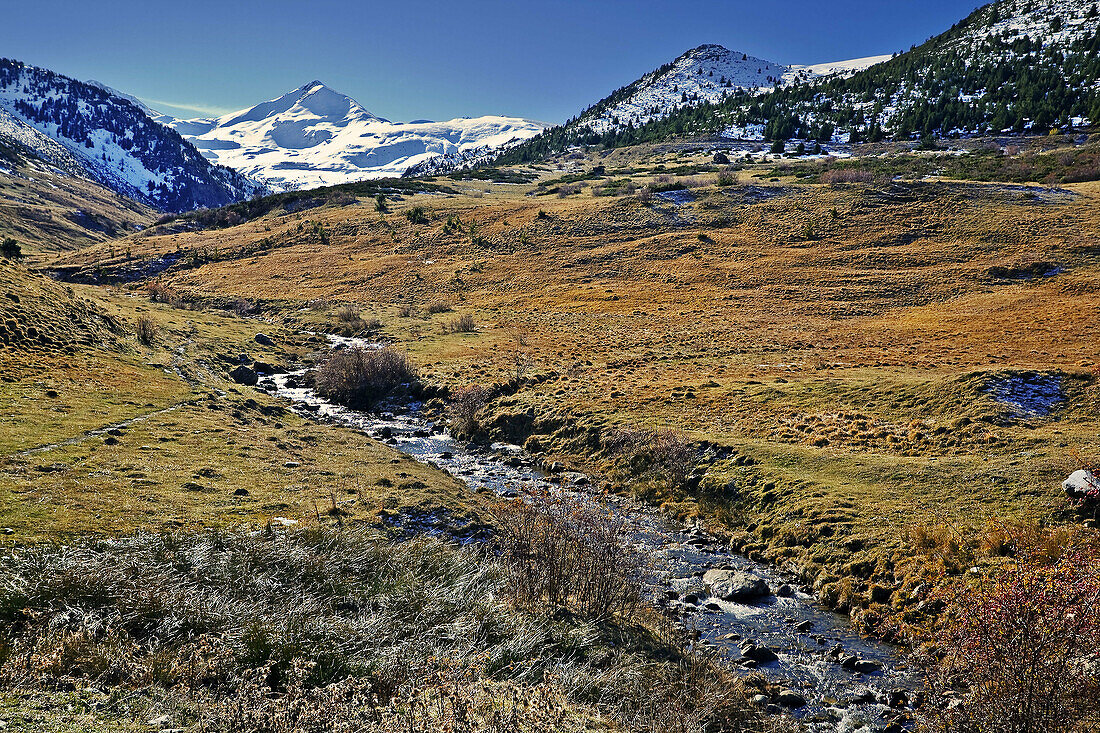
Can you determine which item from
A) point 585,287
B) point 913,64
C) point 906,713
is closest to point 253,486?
point 906,713

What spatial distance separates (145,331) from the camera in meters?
30.4

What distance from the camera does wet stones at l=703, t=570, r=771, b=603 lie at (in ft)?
45.4

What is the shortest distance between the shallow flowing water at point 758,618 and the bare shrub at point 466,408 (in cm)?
390

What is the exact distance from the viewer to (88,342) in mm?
25234

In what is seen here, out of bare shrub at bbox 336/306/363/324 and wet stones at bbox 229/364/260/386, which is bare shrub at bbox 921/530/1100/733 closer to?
Result: wet stones at bbox 229/364/260/386

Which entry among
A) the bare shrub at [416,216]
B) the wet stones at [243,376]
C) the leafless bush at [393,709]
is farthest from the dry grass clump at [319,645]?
the bare shrub at [416,216]

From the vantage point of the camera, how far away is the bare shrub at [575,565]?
11156 millimetres

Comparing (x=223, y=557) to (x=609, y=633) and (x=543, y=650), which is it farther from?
(x=609, y=633)

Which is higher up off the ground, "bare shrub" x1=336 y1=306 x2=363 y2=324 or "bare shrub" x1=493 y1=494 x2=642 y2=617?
"bare shrub" x1=336 y1=306 x2=363 y2=324

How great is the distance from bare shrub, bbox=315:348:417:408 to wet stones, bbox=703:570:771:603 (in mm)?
20701

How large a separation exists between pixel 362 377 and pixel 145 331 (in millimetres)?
11429

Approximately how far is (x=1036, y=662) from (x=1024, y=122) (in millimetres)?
152924

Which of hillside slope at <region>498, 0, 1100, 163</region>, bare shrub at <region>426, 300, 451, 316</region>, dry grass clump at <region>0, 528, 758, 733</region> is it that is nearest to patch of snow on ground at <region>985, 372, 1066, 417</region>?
dry grass clump at <region>0, 528, 758, 733</region>

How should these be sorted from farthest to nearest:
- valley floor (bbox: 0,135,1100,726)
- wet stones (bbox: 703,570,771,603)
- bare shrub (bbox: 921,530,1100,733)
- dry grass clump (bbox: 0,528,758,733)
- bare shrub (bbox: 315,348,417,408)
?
bare shrub (bbox: 315,348,417,408) < valley floor (bbox: 0,135,1100,726) < wet stones (bbox: 703,570,771,603) < bare shrub (bbox: 921,530,1100,733) < dry grass clump (bbox: 0,528,758,733)
